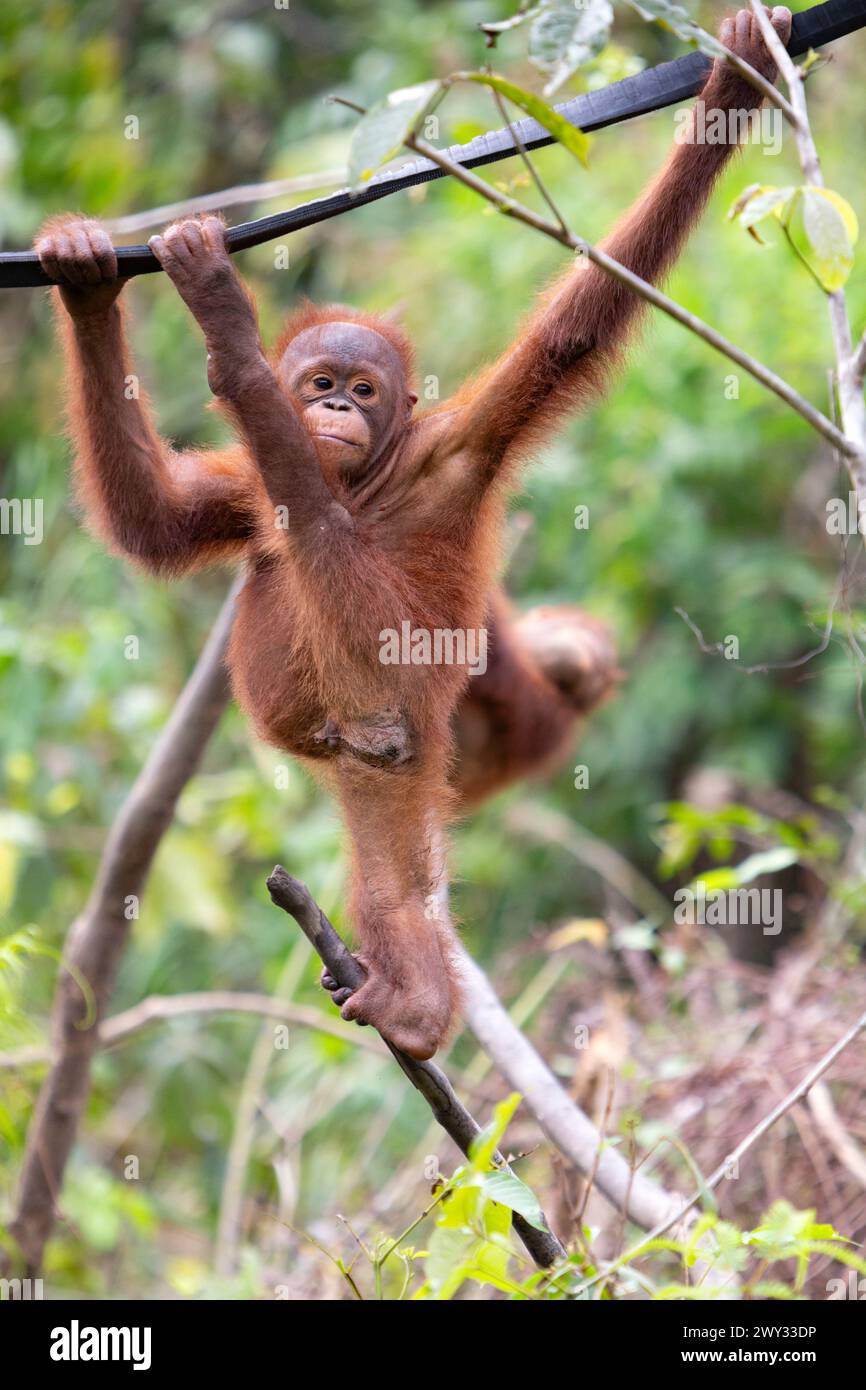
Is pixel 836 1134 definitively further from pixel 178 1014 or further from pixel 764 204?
pixel 764 204

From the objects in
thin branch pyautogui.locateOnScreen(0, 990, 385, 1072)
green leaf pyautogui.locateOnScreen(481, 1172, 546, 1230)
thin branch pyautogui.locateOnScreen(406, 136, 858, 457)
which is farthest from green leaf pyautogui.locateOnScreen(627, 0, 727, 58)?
thin branch pyautogui.locateOnScreen(0, 990, 385, 1072)

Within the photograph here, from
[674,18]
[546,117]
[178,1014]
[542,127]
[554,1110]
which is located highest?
[542,127]

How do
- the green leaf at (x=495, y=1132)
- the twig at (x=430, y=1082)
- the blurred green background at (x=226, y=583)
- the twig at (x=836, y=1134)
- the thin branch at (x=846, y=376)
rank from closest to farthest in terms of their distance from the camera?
1. the green leaf at (x=495, y=1132)
2. the thin branch at (x=846, y=376)
3. the twig at (x=430, y=1082)
4. the twig at (x=836, y=1134)
5. the blurred green background at (x=226, y=583)

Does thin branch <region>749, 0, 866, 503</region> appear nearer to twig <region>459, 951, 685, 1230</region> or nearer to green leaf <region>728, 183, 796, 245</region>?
green leaf <region>728, 183, 796, 245</region>

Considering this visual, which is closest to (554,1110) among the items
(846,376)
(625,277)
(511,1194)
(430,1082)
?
(430,1082)

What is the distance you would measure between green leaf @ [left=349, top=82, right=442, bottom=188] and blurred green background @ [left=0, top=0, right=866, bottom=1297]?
2944 millimetres

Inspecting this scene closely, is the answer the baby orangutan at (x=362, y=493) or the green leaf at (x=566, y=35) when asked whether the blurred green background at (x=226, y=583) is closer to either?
the baby orangutan at (x=362, y=493)

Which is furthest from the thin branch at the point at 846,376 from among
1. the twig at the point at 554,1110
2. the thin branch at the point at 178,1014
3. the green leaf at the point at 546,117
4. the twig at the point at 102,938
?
the thin branch at the point at 178,1014

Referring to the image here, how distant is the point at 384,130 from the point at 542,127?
0.56 m

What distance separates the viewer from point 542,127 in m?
2.37

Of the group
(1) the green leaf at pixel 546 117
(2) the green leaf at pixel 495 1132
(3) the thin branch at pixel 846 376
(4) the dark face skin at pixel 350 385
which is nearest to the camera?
(2) the green leaf at pixel 495 1132

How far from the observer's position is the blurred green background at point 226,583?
5.35 meters

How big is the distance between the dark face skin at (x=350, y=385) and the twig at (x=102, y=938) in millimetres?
944

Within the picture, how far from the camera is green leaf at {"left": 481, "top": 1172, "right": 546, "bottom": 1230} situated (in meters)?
2.00
